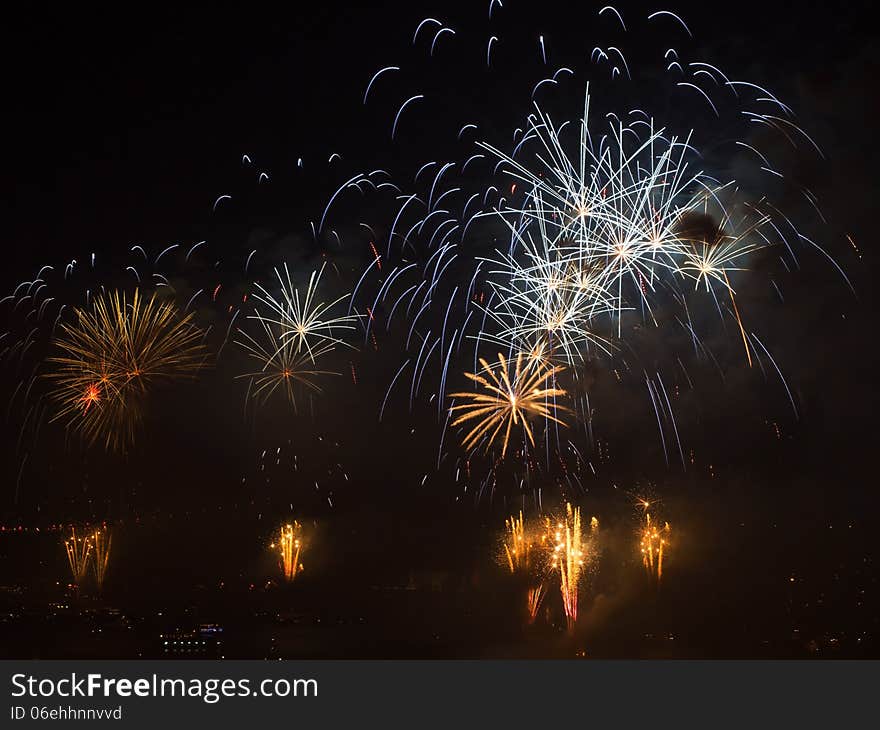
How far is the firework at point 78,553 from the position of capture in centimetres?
10042

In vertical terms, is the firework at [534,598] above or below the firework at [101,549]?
below

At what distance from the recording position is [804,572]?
303 ft

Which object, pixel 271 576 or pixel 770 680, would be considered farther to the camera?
pixel 271 576

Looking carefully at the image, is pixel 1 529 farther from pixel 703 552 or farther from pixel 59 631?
pixel 703 552

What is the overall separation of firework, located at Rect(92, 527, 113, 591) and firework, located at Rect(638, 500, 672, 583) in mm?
63558

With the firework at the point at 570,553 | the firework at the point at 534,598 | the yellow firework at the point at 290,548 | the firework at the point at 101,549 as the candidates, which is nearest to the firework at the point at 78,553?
the firework at the point at 101,549

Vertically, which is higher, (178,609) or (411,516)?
(411,516)

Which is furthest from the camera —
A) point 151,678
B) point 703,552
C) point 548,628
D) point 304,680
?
point 703,552

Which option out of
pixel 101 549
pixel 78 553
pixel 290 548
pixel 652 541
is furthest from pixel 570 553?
pixel 78 553

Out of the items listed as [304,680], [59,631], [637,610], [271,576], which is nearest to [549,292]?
[304,680]

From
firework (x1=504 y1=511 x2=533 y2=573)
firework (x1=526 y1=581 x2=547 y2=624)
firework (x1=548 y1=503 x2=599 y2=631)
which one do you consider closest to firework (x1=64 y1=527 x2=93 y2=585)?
firework (x1=504 y1=511 x2=533 y2=573)

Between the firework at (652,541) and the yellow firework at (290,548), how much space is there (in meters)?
39.0

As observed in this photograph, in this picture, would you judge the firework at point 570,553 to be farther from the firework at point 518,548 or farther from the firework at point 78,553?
the firework at point 78,553

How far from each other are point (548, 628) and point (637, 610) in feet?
27.6
